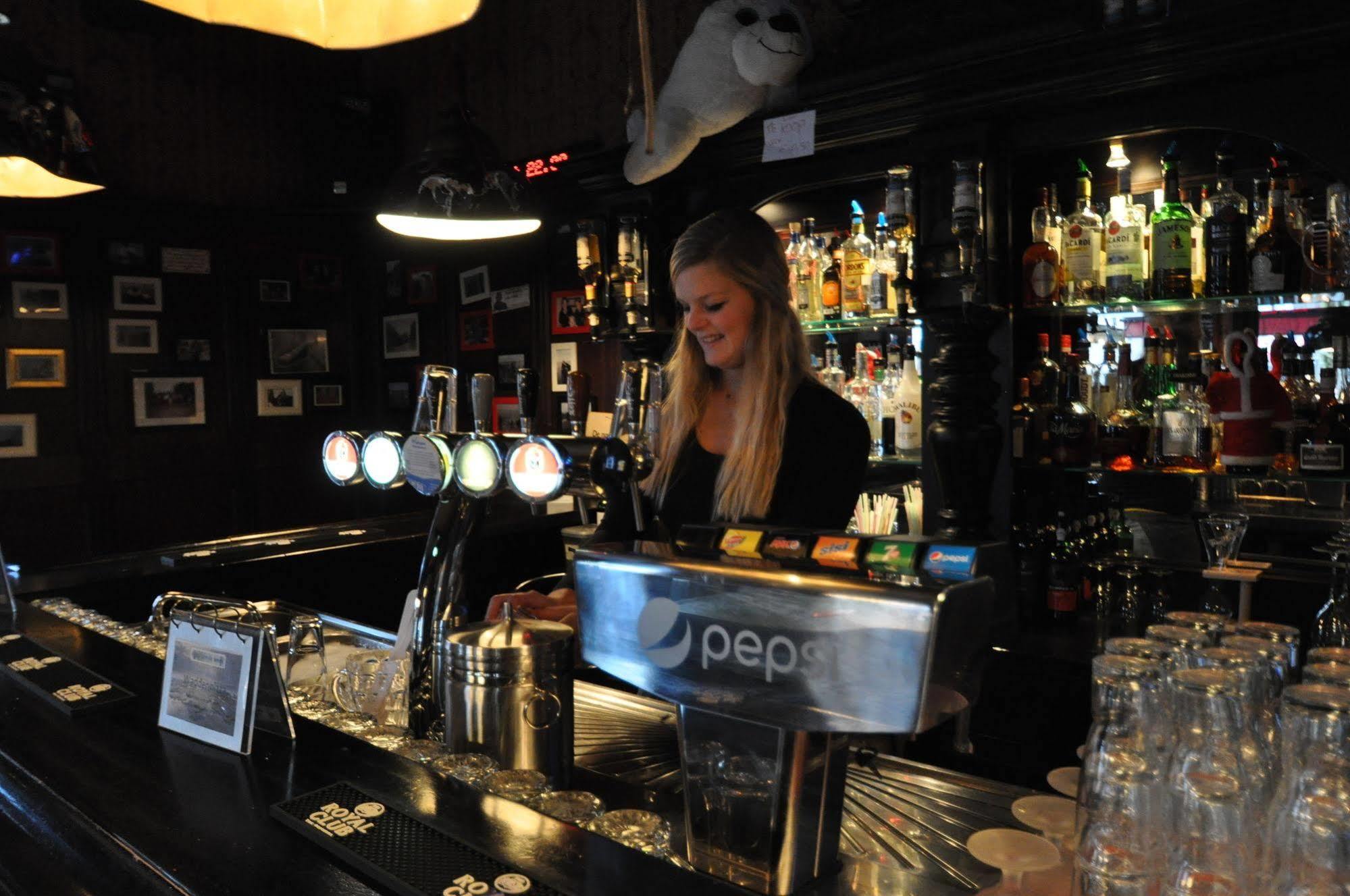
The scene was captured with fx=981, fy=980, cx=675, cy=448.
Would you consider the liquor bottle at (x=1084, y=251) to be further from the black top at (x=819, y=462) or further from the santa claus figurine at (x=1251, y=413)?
the black top at (x=819, y=462)

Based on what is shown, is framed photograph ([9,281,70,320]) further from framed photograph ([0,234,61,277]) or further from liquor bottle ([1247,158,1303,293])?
liquor bottle ([1247,158,1303,293])

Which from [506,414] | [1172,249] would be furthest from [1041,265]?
[506,414]

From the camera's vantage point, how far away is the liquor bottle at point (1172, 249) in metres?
2.43

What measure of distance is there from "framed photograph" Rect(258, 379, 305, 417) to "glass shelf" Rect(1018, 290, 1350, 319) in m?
4.03

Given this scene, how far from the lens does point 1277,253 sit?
2281mm

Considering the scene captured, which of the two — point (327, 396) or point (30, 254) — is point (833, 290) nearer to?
point (327, 396)

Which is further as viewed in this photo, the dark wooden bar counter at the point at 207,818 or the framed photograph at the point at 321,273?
the framed photograph at the point at 321,273

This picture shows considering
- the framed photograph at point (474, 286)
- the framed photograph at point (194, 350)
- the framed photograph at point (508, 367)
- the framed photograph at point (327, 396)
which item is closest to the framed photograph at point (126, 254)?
the framed photograph at point (194, 350)

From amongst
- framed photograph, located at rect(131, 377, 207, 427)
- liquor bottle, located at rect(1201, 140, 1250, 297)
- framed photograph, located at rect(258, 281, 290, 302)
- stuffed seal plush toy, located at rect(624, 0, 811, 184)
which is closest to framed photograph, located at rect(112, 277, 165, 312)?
framed photograph, located at rect(131, 377, 207, 427)

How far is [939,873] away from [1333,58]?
2073mm

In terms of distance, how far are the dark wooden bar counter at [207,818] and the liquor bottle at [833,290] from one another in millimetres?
2246

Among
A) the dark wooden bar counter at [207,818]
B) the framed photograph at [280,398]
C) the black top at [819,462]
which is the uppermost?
the framed photograph at [280,398]

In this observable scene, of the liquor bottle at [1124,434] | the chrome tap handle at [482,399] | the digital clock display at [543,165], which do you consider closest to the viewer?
the chrome tap handle at [482,399]

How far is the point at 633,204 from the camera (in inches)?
134
